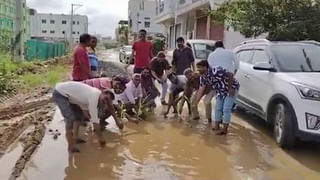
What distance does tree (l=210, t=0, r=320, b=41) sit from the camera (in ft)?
39.3

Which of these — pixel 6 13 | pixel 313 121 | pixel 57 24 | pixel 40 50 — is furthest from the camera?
pixel 57 24

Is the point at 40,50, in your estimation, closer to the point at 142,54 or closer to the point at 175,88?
the point at 142,54

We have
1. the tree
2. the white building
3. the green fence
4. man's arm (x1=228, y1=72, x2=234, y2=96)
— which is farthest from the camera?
the white building

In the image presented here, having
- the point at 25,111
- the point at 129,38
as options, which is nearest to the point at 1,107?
the point at 25,111

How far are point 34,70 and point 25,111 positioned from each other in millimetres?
10923

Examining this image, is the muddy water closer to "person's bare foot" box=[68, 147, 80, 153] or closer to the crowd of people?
"person's bare foot" box=[68, 147, 80, 153]

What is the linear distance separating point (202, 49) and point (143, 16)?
2680 inches

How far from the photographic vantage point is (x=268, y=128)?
30.1 ft

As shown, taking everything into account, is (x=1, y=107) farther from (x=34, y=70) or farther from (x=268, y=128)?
(x=34, y=70)

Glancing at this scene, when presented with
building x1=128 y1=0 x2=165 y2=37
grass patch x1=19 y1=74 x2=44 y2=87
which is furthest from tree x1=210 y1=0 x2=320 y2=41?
building x1=128 y1=0 x2=165 y2=37

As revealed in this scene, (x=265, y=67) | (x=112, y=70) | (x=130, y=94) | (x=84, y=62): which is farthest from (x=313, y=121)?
(x=112, y=70)

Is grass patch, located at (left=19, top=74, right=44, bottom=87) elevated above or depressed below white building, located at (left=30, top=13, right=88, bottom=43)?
below

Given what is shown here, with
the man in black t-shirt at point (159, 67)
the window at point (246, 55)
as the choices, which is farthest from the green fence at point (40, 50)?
the window at point (246, 55)

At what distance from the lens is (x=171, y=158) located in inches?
265
